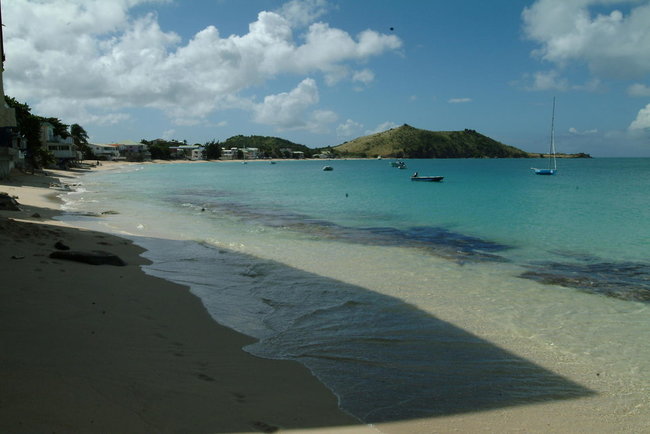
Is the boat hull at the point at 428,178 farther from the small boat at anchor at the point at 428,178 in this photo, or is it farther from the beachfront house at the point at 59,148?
the beachfront house at the point at 59,148

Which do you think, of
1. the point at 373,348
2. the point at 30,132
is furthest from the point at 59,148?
the point at 373,348

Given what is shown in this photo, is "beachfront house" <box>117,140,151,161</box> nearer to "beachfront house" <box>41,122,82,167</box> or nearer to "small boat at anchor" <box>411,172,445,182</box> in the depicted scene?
"beachfront house" <box>41,122,82,167</box>

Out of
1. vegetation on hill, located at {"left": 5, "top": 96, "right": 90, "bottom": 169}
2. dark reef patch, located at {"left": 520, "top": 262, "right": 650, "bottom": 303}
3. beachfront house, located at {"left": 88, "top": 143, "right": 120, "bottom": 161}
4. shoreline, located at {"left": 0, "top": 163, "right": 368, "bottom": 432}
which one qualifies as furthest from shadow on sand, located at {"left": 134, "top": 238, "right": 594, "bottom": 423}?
beachfront house, located at {"left": 88, "top": 143, "right": 120, "bottom": 161}

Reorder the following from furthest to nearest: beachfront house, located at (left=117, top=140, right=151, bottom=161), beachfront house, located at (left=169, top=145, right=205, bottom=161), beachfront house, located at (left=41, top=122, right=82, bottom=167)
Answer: beachfront house, located at (left=169, top=145, right=205, bottom=161) → beachfront house, located at (left=117, top=140, right=151, bottom=161) → beachfront house, located at (left=41, top=122, right=82, bottom=167)

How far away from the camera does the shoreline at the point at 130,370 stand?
155 inches

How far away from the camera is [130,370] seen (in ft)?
16.2

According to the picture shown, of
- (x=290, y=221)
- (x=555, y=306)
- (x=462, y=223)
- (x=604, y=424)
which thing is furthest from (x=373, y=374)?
(x=462, y=223)

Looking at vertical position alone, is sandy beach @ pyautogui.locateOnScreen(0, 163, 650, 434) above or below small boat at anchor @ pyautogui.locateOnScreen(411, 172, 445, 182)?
below

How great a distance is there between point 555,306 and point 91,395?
9028 mm

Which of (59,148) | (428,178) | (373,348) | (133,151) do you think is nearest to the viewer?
(373,348)

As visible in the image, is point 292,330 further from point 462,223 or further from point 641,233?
point 641,233

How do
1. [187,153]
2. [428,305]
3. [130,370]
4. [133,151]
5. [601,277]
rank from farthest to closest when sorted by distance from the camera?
1. [187,153]
2. [133,151]
3. [601,277]
4. [428,305]
5. [130,370]

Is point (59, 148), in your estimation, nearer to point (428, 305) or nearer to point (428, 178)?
point (428, 178)

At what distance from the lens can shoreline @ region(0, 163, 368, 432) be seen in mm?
3928
